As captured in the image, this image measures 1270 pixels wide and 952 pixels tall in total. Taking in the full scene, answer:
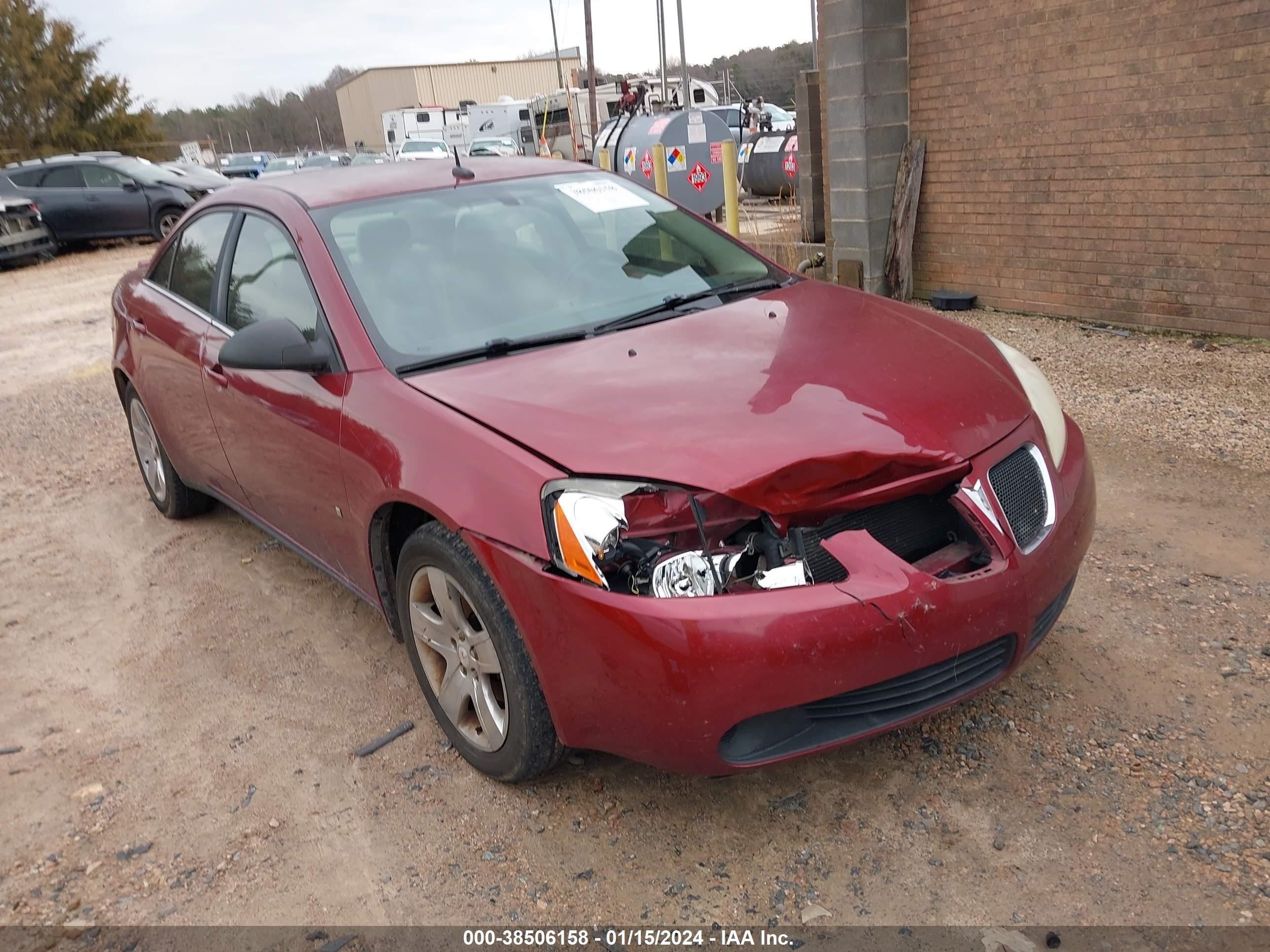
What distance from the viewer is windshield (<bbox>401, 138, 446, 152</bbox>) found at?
112ft

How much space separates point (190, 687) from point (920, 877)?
260cm

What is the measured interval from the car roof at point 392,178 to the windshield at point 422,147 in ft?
103

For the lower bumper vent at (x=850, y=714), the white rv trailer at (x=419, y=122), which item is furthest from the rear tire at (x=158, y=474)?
the white rv trailer at (x=419, y=122)

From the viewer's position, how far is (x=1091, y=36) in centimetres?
702

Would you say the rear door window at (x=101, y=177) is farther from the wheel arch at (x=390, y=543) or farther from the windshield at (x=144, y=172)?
the wheel arch at (x=390, y=543)

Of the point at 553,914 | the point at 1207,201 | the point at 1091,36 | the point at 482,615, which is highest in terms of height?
the point at 1091,36

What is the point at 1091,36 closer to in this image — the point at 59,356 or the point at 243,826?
the point at 243,826

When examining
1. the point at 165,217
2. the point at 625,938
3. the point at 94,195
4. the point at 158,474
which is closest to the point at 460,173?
the point at 158,474

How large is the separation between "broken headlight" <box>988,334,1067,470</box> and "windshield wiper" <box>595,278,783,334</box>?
823 millimetres

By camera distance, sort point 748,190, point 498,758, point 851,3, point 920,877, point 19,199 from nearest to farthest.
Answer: point 920,877 < point 498,758 < point 851,3 < point 19,199 < point 748,190

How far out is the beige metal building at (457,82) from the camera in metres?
77.2

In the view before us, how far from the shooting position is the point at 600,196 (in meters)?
4.01

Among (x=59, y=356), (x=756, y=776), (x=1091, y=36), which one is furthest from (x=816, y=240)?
(x=756, y=776)

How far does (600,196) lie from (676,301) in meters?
0.80
